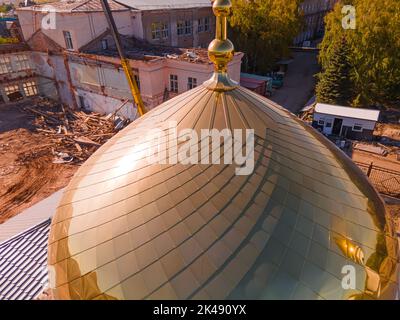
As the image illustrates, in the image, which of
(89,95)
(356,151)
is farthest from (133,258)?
(89,95)

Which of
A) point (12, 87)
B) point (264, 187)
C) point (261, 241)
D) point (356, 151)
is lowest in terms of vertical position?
point (356, 151)

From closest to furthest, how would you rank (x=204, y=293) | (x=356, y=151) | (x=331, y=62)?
(x=204, y=293) < (x=356, y=151) < (x=331, y=62)

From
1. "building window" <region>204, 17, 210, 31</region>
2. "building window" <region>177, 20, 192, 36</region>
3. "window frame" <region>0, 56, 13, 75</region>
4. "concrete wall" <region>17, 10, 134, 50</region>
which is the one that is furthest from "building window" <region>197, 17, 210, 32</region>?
"window frame" <region>0, 56, 13, 75</region>

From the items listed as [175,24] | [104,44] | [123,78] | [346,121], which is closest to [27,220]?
[123,78]

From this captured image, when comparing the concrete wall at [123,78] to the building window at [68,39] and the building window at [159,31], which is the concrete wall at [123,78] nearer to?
the building window at [68,39]

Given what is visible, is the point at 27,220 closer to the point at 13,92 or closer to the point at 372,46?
the point at 13,92

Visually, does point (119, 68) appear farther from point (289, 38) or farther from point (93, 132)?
point (289, 38)

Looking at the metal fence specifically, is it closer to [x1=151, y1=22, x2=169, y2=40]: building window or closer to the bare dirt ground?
the bare dirt ground

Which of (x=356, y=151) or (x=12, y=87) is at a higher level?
(x=12, y=87)
